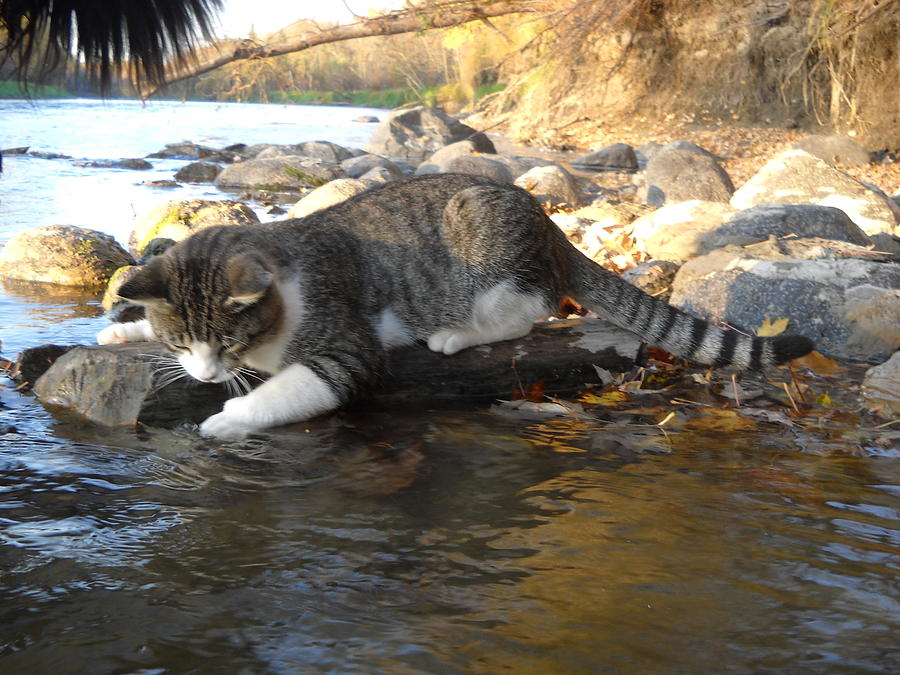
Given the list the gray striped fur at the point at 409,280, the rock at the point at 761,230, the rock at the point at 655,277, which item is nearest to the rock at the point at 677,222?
the rock at the point at 761,230

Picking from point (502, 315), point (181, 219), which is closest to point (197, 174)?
point (181, 219)

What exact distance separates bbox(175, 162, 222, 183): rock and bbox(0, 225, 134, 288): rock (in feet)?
29.5

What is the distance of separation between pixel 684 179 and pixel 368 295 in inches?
369

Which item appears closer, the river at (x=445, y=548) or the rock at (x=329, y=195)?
the river at (x=445, y=548)

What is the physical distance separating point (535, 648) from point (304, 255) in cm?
311

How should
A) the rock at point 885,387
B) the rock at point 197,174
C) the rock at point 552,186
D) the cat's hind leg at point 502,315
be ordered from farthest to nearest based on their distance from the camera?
the rock at point 197,174 → the rock at point 552,186 → the cat's hind leg at point 502,315 → the rock at point 885,387

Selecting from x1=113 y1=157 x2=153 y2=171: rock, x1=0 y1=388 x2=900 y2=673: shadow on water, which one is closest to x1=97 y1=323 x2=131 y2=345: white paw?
x1=0 y1=388 x2=900 y2=673: shadow on water

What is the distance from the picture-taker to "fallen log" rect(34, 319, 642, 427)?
4871 millimetres

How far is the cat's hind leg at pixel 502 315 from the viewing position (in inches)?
224

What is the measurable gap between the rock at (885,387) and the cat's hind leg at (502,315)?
2.08m

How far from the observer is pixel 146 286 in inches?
181

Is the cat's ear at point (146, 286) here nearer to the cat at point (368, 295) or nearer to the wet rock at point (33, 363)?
the cat at point (368, 295)

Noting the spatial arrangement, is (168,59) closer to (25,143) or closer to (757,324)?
(757,324)

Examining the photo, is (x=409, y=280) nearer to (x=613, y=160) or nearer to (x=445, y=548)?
(x=445, y=548)
